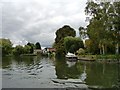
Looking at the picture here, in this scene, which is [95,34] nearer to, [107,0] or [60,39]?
[107,0]

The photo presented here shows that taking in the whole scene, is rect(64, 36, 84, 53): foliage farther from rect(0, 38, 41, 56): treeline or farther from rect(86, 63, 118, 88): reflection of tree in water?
rect(86, 63, 118, 88): reflection of tree in water

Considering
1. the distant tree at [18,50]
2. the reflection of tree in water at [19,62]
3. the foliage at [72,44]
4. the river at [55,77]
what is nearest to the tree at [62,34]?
the foliage at [72,44]

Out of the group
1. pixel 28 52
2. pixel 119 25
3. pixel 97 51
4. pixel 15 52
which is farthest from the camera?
pixel 28 52

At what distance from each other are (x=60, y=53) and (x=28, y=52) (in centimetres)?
2532

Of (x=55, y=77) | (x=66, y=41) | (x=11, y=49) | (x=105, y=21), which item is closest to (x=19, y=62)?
(x=105, y=21)

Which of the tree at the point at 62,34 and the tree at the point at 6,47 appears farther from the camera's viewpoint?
the tree at the point at 6,47

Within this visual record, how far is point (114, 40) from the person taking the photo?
40.7m

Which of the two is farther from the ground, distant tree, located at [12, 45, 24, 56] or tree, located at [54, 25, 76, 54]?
tree, located at [54, 25, 76, 54]

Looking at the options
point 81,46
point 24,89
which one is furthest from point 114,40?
point 24,89

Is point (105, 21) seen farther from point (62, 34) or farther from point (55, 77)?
point (62, 34)

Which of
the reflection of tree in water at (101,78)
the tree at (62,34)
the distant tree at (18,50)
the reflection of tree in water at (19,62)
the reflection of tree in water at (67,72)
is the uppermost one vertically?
the tree at (62,34)

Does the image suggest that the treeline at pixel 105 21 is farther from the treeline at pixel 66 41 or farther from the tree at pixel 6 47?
the tree at pixel 6 47

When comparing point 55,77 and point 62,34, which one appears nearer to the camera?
point 55,77

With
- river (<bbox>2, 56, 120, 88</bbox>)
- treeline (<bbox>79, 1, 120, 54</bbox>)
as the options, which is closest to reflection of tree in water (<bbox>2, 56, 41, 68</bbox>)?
river (<bbox>2, 56, 120, 88</bbox>)
